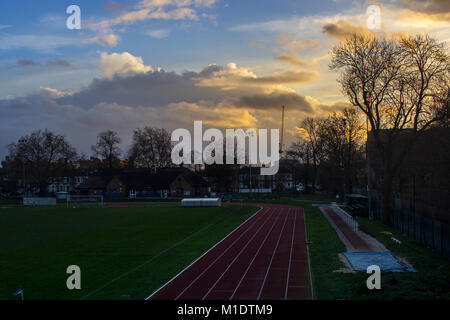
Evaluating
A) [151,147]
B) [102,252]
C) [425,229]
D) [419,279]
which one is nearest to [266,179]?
[151,147]

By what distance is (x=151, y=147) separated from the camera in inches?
4230

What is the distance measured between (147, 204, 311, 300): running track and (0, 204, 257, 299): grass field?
0.93 m

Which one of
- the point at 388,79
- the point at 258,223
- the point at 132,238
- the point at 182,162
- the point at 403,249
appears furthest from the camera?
the point at 182,162

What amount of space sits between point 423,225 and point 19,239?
2840 cm

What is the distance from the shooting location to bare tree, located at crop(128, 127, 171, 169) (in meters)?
107

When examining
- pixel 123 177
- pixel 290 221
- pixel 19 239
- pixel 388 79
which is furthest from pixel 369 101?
pixel 123 177

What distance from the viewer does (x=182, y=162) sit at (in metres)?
112

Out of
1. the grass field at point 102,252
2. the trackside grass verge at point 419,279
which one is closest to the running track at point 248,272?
the grass field at point 102,252

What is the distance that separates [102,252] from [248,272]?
34.5 ft

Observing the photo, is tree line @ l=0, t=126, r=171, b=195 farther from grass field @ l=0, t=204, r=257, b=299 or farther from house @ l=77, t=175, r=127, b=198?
grass field @ l=0, t=204, r=257, b=299

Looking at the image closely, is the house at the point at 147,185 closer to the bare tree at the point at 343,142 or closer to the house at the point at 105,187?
the house at the point at 105,187

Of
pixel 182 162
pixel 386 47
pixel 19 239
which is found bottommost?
pixel 19 239

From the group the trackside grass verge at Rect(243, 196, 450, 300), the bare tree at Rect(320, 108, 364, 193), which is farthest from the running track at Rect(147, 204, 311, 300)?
the bare tree at Rect(320, 108, 364, 193)
